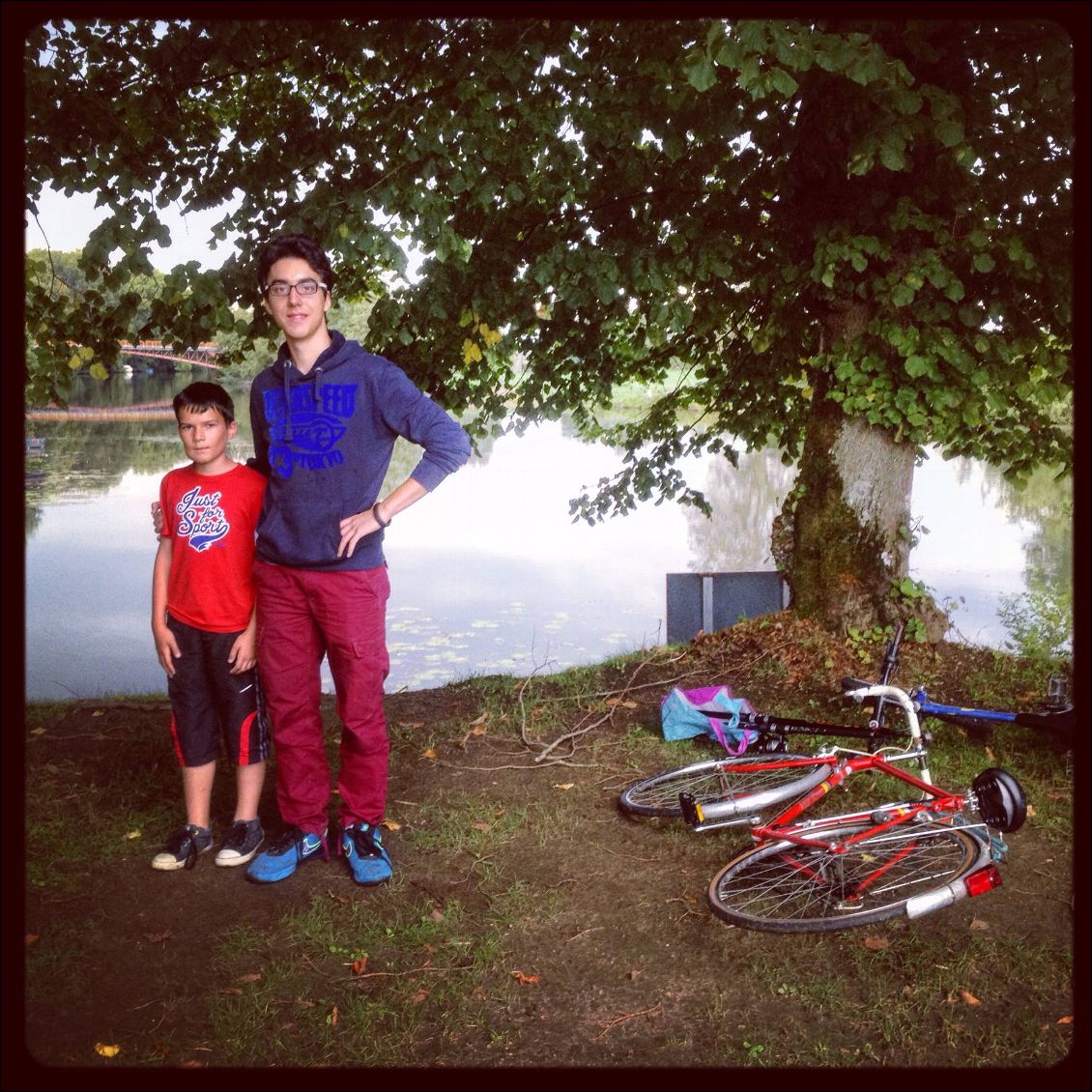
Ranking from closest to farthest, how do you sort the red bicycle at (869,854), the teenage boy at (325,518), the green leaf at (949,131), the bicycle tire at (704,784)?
the red bicycle at (869,854), the teenage boy at (325,518), the bicycle tire at (704,784), the green leaf at (949,131)

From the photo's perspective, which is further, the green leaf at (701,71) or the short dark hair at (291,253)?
the green leaf at (701,71)

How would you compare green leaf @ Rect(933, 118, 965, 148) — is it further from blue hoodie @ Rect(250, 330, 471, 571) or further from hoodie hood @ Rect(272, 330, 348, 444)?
hoodie hood @ Rect(272, 330, 348, 444)

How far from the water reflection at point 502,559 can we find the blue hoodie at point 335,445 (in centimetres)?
549

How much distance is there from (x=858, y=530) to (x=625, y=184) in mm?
2803

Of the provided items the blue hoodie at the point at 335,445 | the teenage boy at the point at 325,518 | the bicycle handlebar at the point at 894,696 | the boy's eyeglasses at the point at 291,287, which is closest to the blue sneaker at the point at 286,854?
the teenage boy at the point at 325,518

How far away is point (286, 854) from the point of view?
13.7 ft

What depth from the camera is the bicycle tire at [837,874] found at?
3768 mm

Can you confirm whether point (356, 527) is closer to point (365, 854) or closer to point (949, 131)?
point (365, 854)

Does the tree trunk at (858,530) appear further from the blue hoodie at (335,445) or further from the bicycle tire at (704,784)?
the blue hoodie at (335,445)

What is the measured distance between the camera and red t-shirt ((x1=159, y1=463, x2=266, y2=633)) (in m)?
4.04

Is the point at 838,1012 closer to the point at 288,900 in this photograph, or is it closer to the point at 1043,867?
the point at 1043,867

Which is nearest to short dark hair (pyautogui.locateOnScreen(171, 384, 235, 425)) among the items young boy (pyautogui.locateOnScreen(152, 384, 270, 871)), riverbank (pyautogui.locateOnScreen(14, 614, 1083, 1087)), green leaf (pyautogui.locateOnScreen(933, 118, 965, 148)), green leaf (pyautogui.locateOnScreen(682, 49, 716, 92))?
young boy (pyautogui.locateOnScreen(152, 384, 270, 871))

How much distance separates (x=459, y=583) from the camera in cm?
1777

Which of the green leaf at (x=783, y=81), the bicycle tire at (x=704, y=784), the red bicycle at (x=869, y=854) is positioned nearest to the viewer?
the red bicycle at (x=869, y=854)
